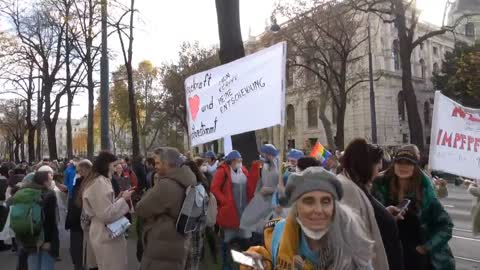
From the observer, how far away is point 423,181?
408 centimetres

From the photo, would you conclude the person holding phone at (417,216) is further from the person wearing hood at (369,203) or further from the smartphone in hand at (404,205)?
the person wearing hood at (369,203)

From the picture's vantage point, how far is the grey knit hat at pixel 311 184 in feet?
7.75

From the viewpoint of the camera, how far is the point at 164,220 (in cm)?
449

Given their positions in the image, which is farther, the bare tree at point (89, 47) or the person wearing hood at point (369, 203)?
the bare tree at point (89, 47)

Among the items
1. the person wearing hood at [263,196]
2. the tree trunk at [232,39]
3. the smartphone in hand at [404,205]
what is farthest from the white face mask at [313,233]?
the tree trunk at [232,39]

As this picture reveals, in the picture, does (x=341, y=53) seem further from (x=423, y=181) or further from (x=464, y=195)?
(x=423, y=181)

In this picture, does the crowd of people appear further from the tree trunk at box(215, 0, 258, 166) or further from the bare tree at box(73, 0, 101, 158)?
the bare tree at box(73, 0, 101, 158)

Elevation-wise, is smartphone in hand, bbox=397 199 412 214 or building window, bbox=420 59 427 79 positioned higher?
building window, bbox=420 59 427 79

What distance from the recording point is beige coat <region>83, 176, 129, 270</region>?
5.11 metres

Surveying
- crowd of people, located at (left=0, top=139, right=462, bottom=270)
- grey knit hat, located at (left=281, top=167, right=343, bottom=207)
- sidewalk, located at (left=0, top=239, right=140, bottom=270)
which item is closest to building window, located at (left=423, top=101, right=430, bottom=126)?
crowd of people, located at (left=0, top=139, right=462, bottom=270)

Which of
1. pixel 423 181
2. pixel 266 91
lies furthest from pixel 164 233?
pixel 423 181

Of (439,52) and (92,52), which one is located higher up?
(439,52)

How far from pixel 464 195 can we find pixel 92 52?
17918 mm

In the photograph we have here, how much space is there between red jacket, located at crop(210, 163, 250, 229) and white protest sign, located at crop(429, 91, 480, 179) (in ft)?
8.90
